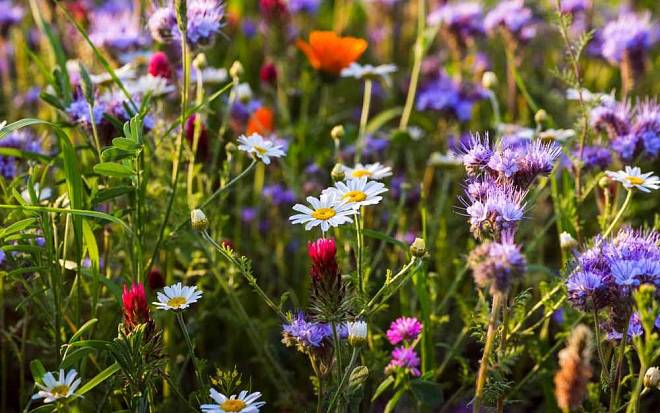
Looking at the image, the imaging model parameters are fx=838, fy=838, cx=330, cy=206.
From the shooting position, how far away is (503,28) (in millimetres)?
3102

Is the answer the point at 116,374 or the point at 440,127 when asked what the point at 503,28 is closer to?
the point at 440,127

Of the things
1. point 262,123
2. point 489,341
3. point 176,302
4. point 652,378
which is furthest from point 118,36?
point 652,378

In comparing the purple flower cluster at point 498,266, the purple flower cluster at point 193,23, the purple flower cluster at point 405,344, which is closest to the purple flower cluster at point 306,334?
the purple flower cluster at point 405,344

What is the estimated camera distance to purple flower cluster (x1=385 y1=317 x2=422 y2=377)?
183 cm

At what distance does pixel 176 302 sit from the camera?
5.32ft

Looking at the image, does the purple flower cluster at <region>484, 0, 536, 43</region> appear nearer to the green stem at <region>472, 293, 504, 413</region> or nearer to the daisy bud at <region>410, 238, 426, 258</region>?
the daisy bud at <region>410, 238, 426, 258</region>

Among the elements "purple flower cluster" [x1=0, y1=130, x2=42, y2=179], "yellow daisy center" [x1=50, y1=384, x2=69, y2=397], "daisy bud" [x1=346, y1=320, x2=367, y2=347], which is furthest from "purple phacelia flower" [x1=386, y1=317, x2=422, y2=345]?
"purple flower cluster" [x1=0, y1=130, x2=42, y2=179]

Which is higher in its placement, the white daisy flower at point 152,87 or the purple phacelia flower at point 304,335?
the white daisy flower at point 152,87

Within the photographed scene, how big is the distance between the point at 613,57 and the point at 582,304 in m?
1.57

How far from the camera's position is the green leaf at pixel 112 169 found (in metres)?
1.73

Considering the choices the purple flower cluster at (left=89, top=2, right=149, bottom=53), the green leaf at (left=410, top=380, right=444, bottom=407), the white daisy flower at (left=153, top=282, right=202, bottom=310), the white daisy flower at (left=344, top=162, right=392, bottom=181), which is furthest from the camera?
the purple flower cluster at (left=89, top=2, right=149, bottom=53)

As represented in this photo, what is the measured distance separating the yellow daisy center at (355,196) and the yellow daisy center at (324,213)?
5 centimetres

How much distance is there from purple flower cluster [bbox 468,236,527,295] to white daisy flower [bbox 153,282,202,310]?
1.84ft

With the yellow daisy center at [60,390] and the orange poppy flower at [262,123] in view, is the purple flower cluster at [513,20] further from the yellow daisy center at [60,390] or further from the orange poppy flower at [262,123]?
the yellow daisy center at [60,390]
